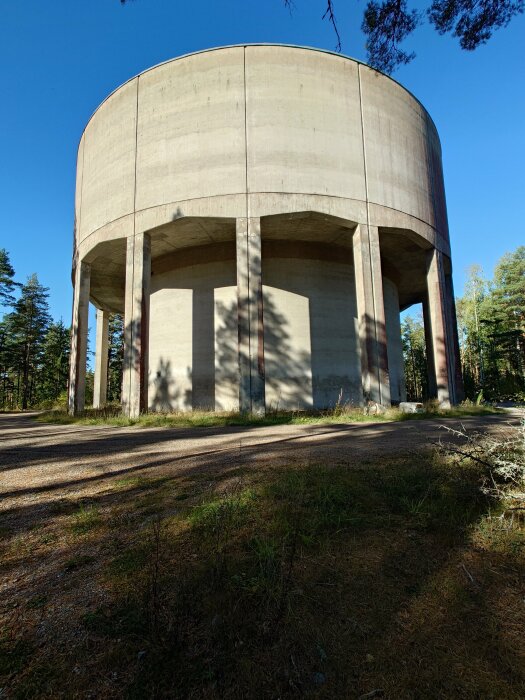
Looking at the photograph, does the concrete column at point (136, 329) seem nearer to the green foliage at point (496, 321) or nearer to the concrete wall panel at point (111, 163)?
the concrete wall panel at point (111, 163)

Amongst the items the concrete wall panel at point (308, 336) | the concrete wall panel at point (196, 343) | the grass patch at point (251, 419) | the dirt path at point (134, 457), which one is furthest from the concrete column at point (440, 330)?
the dirt path at point (134, 457)

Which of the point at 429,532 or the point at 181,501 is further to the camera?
the point at 181,501

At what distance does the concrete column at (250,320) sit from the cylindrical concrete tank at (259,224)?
0.05m

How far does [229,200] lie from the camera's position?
13.5 meters

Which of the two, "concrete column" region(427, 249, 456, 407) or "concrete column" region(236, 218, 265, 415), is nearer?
"concrete column" region(236, 218, 265, 415)

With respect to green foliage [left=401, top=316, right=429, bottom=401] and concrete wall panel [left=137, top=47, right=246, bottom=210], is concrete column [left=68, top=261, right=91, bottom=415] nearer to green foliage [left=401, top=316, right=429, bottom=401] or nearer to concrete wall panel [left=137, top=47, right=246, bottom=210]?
concrete wall panel [left=137, top=47, right=246, bottom=210]

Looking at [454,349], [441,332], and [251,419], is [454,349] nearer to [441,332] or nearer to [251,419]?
[441,332]

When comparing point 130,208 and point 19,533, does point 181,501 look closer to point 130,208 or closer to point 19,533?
point 19,533

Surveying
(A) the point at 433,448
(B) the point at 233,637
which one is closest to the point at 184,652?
(B) the point at 233,637

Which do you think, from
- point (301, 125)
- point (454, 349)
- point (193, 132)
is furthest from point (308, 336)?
point (193, 132)

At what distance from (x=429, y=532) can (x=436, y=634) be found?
3.29 ft

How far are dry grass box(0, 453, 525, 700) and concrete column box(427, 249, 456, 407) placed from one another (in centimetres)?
1346

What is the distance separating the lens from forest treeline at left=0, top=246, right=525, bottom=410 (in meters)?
33.4

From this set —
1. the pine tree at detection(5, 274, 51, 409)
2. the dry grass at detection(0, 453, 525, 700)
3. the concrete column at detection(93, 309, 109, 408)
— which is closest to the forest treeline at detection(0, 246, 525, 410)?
the pine tree at detection(5, 274, 51, 409)
